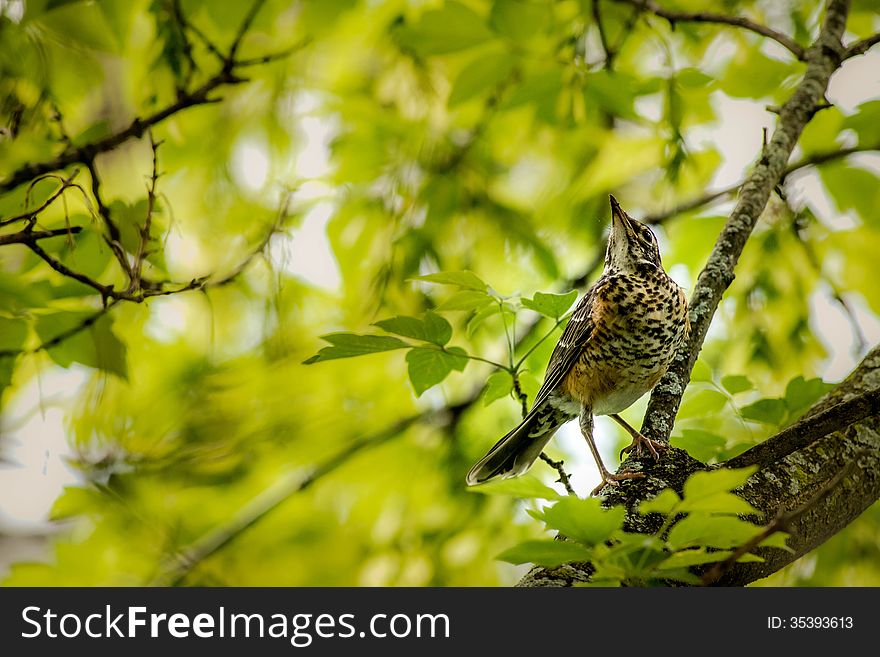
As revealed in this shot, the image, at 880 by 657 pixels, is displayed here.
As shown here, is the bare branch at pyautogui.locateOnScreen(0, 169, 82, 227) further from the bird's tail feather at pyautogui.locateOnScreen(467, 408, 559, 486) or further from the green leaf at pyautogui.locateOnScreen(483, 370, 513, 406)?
the bird's tail feather at pyautogui.locateOnScreen(467, 408, 559, 486)

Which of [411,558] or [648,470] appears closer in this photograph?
[648,470]

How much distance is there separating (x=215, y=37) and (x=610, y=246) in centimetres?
171

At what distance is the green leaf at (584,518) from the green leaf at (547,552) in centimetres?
2

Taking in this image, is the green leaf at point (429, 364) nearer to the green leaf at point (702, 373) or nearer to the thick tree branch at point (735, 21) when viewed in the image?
the green leaf at point (702, 373)

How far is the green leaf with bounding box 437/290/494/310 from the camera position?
165 centimetres

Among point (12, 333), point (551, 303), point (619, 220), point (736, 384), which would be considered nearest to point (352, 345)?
point (551, 303)

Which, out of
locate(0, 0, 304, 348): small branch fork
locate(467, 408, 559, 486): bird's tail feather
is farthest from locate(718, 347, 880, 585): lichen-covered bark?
locate(0, 0, 304, 348): small branch fork

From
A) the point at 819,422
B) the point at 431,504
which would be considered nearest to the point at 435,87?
the point at 431,504

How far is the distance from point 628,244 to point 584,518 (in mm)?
1746

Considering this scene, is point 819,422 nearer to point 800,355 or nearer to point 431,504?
point 800,355

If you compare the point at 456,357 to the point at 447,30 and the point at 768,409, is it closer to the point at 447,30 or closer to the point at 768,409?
the point at 768,409

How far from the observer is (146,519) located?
9.08 ft

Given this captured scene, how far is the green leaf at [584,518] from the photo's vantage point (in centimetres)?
112

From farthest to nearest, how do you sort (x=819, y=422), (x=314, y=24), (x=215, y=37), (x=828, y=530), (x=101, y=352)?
1. (x=215, y=37)
2. (x=314, y=24)
3. (x=101, y=352)
4. (x=828, y=530)
5. (x=819, y=422)
